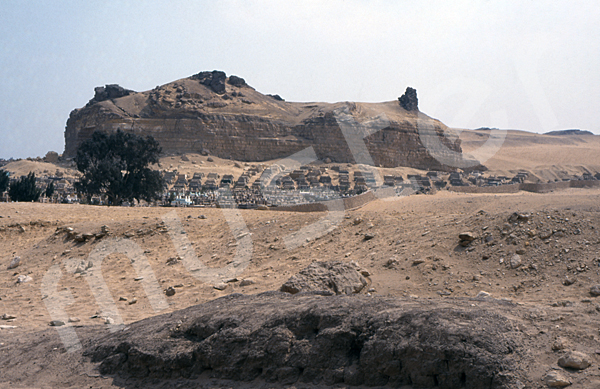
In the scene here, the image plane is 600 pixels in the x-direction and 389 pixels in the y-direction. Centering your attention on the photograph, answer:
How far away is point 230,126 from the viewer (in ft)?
198

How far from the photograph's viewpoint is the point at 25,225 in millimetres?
12477

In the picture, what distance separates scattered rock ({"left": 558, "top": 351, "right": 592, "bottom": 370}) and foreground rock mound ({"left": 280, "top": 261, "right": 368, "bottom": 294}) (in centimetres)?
286

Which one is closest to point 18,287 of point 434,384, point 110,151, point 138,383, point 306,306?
point 138,383

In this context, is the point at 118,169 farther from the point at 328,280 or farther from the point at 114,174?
the point at 328,280

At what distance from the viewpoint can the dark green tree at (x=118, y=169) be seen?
2380 centimetres

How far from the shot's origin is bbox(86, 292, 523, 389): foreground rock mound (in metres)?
3.06

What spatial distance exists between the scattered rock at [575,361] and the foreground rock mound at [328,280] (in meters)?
2.86

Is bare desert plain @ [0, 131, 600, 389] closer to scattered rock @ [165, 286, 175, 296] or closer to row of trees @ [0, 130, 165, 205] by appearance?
scattered rock @ [165, 286, 175, 296]

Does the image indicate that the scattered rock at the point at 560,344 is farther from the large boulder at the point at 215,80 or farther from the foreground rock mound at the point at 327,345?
the large boulder at the point at 215,80

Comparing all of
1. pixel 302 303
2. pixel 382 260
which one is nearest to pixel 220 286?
pixel 382 260

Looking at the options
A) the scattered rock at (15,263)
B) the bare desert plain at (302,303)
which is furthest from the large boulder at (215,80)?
the scattered rock at (15,263)

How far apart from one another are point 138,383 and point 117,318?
9.18 feet

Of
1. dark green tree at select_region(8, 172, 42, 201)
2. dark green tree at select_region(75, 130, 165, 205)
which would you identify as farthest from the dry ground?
dark green tree at select_region(8, 172, 42, 201)

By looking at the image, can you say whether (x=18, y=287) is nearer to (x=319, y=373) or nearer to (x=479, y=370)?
(x=319, y=373)
